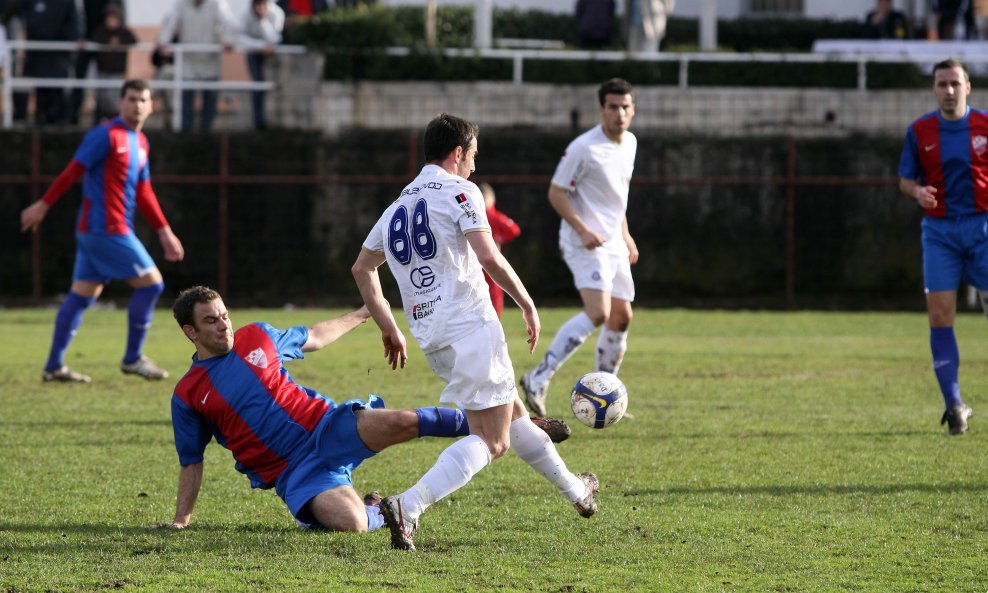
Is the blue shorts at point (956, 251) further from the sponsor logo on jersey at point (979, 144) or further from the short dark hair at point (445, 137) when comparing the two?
the short dark hair at point (445, 137)

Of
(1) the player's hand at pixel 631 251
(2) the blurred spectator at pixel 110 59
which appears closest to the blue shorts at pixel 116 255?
(1) the player's hand at pixel 631 251

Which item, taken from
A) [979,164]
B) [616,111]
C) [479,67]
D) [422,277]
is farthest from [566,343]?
[479,67]

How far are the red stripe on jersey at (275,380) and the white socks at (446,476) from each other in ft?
2.41

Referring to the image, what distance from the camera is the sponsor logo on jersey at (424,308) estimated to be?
207 inches

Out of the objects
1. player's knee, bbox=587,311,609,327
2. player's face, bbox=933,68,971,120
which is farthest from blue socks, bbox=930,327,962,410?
player's knee, bbox=587,311,609,327

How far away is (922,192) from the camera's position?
782cm

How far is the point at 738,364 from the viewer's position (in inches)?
461

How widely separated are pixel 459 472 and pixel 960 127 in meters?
4.46

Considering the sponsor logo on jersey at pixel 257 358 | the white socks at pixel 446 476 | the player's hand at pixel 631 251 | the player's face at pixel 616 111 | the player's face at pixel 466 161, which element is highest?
the player's face at pixel 616 111

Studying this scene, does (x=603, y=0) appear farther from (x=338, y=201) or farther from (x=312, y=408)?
(x=312, y=408)

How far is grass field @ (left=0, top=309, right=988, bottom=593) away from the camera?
4785mm

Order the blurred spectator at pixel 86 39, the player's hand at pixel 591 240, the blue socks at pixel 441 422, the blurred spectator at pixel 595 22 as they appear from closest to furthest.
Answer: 1. the blue socks at pixel 441 422
2. the player's hand at pixel 591 240
3. the blurred spectator at pixel 86 39
4. the blurred spectator at pixel 595 22

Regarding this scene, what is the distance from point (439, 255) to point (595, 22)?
1575 centimetres

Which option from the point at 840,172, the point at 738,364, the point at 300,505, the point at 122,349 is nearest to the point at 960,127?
the point at 738,364
